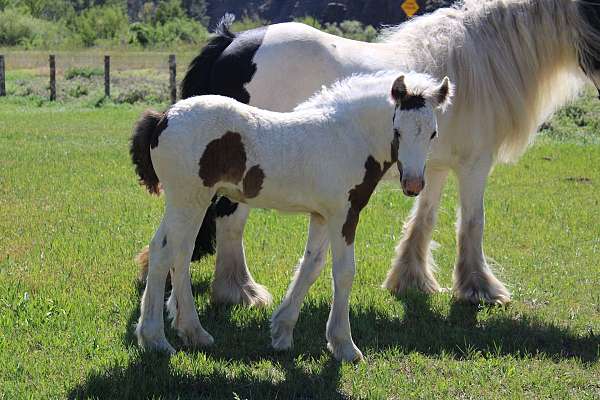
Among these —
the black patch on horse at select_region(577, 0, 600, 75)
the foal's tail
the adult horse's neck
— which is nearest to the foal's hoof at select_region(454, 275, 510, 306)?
the adult horse's neck

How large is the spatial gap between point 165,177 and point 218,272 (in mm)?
1728

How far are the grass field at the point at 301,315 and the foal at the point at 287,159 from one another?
15.9 inches

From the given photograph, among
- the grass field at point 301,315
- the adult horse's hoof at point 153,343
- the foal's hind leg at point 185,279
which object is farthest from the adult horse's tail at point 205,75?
the adult horse's hoof at point 153,343

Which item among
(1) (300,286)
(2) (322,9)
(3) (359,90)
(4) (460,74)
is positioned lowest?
(2) (322,9)

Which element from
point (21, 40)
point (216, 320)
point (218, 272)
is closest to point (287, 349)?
point (216, 320)

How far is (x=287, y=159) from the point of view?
4.93 m

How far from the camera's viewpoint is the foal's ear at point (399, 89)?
4.68m

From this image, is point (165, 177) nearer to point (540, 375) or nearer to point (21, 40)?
point (540, 375)

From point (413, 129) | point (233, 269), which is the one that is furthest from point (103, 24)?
point (413, 129)

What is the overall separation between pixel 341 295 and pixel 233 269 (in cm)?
150

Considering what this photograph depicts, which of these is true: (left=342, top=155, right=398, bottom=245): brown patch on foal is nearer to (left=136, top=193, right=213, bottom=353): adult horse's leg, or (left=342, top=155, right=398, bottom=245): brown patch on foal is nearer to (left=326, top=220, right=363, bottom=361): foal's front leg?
(left=326, top=220, right=363, bottom=361): foal's front leg

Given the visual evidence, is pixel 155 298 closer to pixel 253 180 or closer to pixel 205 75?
pixel 253 180

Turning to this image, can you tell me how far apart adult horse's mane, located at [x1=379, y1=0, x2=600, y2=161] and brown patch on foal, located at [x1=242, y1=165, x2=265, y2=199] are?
228 cm

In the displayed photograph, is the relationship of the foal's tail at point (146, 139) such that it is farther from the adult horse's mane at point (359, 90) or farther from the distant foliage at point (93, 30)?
the distant foliage at point (93, 30)
